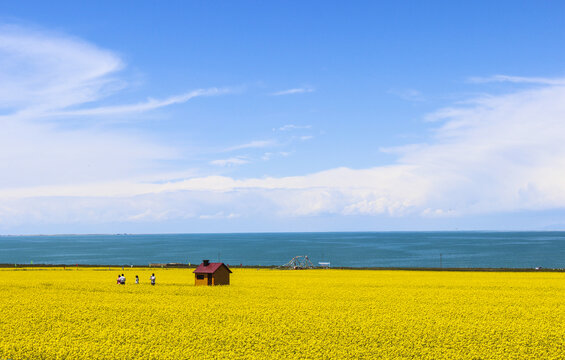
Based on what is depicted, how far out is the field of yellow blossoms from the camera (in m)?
22.8

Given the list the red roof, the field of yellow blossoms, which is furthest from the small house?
the field of yellow blossoms

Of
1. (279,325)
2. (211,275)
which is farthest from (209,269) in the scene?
(279,325)

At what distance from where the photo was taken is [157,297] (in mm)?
40812

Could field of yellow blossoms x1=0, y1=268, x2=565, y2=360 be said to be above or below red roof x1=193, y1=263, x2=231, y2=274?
below

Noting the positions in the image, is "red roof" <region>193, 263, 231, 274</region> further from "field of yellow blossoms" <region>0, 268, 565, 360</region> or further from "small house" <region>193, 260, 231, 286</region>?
"field of yellow blossoms" <region>0, 268, 565, 360</region>

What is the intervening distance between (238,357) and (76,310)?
1674 centimetres

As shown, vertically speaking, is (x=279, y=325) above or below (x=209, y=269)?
below

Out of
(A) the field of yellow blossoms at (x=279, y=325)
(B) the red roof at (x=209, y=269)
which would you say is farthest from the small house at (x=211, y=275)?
(A) the field of yellow blossoms at (x=279, y=325)

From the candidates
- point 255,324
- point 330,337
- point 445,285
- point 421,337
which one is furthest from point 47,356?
point 445,285

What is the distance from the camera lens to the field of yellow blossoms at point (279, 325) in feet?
74.8

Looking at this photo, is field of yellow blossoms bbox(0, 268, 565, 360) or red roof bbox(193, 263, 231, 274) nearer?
field of yellow blossoms bbox(0, 268, 565, 360)

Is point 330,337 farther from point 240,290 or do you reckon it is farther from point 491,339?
point 240,290

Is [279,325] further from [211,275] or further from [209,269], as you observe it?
[209,269]

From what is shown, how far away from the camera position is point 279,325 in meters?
28.3
